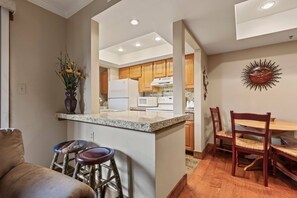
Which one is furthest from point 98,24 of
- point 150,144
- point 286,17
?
point 286,17

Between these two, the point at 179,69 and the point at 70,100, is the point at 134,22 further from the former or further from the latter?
the point at 70,100

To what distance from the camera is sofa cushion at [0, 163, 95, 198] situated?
0.79 meters

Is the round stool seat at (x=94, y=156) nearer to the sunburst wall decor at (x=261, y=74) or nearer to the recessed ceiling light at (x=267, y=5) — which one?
the recessed ceiling light at (x=267, y=5)

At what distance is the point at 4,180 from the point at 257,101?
380cm

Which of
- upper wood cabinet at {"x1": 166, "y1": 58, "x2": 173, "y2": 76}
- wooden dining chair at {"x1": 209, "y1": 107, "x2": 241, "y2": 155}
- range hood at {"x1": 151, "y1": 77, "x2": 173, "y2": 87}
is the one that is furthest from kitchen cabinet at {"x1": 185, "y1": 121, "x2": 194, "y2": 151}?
upper wood cabinet at {"x1": 166, "y1": 58, "x2": 173, "y2": 76}

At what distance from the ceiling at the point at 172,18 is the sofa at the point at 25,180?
5.48 feet

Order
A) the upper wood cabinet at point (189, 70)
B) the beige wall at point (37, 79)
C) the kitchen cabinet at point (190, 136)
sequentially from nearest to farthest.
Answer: the beige wall at point (37, 79)
the kitchen cabinet at point (190, 136)
the upper wood cabinet at point (189, 70)

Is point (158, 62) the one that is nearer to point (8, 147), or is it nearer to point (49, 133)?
point (49, 133)

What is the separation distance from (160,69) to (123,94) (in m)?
1.20

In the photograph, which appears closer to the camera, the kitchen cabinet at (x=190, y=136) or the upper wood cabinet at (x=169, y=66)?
the kitchen cabinet at (x=190, y=136)

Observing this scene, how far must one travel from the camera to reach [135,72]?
14.3 feet

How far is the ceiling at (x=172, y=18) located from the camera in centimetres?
165

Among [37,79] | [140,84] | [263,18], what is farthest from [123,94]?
[263,18]

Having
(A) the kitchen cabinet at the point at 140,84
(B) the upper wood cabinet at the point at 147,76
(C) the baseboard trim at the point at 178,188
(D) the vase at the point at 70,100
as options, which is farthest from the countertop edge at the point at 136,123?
(A) the kitchen cabinet at the point at 140,84
